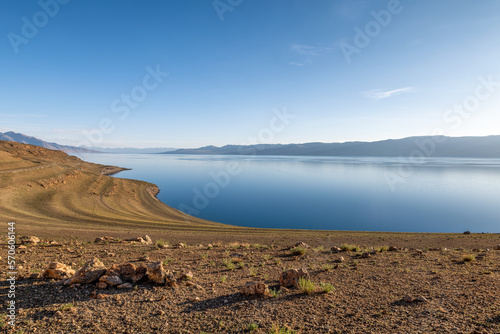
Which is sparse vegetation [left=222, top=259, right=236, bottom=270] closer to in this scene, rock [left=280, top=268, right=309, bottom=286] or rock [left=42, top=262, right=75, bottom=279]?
rock [left=280, top=268, right=309, bottom=286]

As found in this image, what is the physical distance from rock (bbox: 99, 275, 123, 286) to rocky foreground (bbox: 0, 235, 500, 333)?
0.03 m

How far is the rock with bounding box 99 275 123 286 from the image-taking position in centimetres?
611

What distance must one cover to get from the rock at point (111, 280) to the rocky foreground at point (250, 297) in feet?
0.09

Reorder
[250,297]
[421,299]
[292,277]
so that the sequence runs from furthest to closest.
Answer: [292,277]
[250,297]
[421,299]

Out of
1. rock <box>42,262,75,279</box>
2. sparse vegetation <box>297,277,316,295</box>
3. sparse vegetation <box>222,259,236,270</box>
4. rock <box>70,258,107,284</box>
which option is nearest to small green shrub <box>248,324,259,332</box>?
sparse vegetation <box>297,277,316,295</box>

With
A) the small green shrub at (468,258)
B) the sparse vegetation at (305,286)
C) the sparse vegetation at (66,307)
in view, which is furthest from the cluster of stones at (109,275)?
the small green shrub at (468,258)

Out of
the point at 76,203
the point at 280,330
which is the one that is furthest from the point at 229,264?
the point at 76,203

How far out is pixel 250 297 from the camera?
595 cm

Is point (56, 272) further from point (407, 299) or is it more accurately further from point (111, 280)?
point (407, 299)

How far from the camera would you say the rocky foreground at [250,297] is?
4738 millimetres

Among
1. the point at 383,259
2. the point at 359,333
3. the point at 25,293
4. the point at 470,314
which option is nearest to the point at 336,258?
the point at 383,259

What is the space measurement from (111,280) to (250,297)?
3.68m

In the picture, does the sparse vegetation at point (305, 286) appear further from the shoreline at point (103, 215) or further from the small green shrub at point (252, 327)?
the shoreline at point (103, 215)

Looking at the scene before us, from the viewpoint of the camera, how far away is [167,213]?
35.3m
